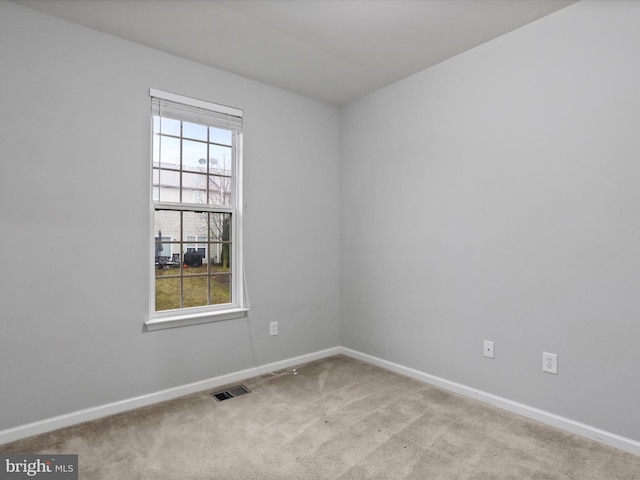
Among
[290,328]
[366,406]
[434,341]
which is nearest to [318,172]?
[290,328]

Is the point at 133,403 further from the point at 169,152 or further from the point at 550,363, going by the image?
the point at 550,363

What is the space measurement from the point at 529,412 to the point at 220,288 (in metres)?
2.49

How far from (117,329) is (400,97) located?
297 centimetres

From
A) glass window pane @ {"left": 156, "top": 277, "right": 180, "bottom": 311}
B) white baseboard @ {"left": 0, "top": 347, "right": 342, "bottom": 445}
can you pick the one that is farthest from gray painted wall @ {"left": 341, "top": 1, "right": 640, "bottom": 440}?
glass window pane @ {"left": 156, "top": 277, "right": 180, "bottom": 311}

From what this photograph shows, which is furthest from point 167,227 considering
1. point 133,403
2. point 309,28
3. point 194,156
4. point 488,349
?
point 488,349

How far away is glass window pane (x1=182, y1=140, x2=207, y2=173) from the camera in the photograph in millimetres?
3004

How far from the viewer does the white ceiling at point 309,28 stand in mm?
2256

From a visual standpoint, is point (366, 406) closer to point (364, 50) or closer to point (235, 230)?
point (235, 230)

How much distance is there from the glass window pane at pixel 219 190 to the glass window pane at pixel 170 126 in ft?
1.45

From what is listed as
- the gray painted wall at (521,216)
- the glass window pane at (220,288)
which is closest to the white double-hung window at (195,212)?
the glass window pane at (220,288)

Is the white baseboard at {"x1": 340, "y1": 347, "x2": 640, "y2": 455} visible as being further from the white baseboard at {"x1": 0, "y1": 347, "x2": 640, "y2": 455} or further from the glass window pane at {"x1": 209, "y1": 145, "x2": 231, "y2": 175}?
the glass window pane at {"x1": 209, "y1": 145, "x2": 231, "y2": 175}

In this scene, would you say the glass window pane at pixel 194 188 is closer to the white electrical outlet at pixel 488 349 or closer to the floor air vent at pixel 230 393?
the floor air vent at pixel 230 393

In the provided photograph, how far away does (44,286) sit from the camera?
2.34 meters

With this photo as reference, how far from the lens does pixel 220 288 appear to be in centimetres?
322
